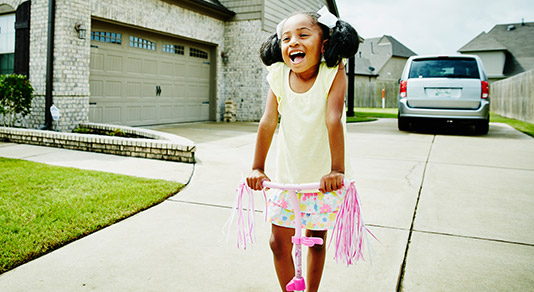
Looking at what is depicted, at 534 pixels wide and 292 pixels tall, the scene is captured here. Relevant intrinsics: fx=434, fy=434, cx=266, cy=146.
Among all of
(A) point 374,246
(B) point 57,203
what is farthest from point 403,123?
(B) point 57,203

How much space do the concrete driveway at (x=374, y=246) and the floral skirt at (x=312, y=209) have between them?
2.13 feet

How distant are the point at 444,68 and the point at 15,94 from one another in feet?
29.5

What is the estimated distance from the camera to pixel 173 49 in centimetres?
1245

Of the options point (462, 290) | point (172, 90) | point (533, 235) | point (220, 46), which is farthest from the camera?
point (220, 46)

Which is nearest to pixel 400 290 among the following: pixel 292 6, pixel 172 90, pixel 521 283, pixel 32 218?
pixel 521 283

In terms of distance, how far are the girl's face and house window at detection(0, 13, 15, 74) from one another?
9.46 m

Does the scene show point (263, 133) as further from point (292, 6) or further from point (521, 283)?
point (292, 6)

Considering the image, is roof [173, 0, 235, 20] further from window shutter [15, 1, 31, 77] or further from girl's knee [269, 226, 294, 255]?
girl's knee [269, 226, 294, 255]

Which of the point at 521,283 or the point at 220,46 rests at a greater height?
the point at 220,46

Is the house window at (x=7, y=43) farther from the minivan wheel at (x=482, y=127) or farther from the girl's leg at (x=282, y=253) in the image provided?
the minivan wheel at (x=482, y=127)

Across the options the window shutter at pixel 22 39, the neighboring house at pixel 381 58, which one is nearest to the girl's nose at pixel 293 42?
the window shutter at pixel 22 39

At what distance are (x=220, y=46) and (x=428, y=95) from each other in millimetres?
→ 7111

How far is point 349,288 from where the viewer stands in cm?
242

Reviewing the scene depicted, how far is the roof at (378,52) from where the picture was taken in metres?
47.2
